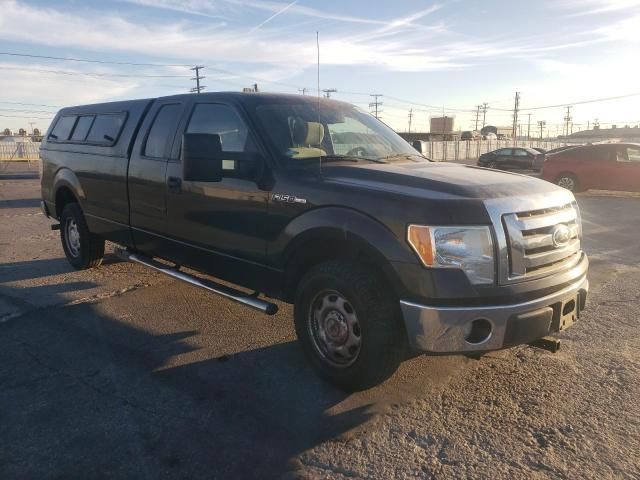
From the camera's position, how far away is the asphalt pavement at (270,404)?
270 cm

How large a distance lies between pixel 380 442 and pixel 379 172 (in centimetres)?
167

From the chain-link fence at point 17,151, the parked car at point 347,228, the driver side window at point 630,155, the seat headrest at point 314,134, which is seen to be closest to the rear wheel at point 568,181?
the driver side window at point 630,155

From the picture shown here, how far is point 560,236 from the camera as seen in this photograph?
327cm

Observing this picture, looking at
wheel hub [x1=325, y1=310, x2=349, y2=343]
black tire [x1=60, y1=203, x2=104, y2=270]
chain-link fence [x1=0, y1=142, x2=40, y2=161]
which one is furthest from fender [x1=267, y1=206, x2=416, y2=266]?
chain-link fence [x1=0, y1=142, x2=40, y2=161]

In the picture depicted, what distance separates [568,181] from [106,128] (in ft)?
45.0

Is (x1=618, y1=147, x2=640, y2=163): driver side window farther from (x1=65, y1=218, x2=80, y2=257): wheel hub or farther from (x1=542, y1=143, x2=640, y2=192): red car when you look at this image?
(x1=65, y1=218, x2=80, y2=257): wheel hub

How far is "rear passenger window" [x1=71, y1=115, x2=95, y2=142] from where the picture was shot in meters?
6.03

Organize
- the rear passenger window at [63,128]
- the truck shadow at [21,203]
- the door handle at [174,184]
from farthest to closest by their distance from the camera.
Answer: the truck shadow at [21,203]
the rear passenger window at [63,128]
the door handle at [174,184]

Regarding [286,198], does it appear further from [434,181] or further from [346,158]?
[434,181]

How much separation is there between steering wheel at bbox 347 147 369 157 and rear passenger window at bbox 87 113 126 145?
257cm

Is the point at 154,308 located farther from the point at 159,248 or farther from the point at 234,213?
the point at 234,213

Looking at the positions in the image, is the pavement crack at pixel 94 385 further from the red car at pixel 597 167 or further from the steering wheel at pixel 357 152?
the red car at pixel 597 167

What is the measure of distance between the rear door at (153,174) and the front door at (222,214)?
0.15m

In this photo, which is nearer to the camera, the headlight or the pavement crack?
the headlight
